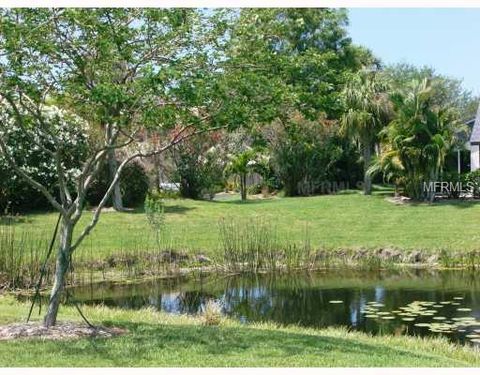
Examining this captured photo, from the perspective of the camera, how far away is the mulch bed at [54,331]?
847 cm

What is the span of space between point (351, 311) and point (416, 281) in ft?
11.1

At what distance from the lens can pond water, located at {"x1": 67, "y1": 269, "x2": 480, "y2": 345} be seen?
491 inches

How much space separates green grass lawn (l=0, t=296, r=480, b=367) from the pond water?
7.90ft

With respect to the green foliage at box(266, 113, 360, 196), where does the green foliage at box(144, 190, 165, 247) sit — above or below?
below

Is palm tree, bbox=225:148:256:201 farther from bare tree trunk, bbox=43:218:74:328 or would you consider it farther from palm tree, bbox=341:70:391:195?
bare tree trunk, bbox=43:218:74:328

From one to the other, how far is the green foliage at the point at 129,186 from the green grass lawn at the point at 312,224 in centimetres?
124

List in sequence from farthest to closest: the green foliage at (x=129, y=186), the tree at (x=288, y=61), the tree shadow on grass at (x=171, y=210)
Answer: the green foliage at (x=129, y=186)
the tree shadow on grass at (x=171, y=210)
the tree at (x=288, y=61)

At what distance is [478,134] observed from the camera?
3447 cm

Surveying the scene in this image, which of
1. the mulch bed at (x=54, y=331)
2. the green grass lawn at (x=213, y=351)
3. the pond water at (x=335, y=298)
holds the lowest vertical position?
the pond water at (x=335, y=298)

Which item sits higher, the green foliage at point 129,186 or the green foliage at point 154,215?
the green foliage at point 129,186

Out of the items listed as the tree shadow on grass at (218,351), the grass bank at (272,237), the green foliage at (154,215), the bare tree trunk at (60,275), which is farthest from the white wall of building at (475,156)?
the bare tree trunk at (60,275)

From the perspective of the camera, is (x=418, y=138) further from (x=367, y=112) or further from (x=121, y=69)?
(x=121, y=69)

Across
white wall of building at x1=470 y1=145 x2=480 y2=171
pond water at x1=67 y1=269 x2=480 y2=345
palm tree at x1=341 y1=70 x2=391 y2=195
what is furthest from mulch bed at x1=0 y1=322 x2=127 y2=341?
white wall of building at x1=470 y1=145 x2=480 y2=171

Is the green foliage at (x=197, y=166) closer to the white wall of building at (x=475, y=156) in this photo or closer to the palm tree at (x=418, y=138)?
the palm tree at (x=418, y=138)
